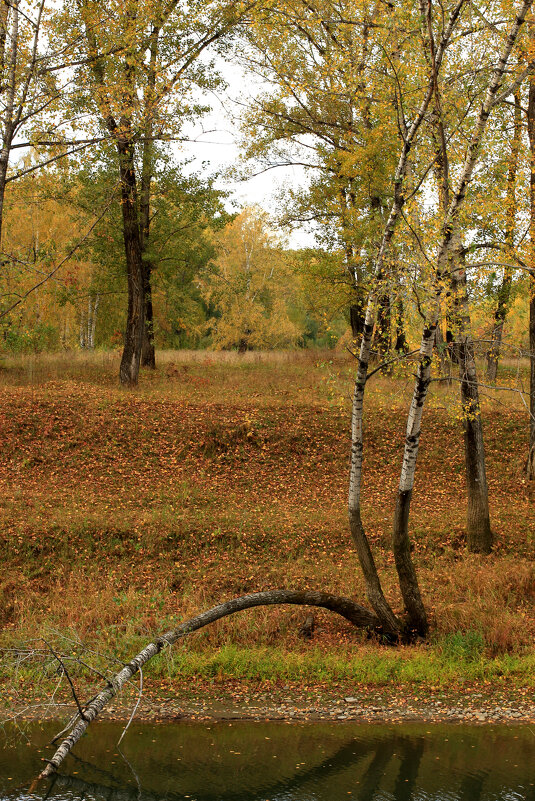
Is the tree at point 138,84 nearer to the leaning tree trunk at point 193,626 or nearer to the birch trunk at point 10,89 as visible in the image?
the birch trunk at point 10,89

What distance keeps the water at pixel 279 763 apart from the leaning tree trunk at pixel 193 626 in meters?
0.43

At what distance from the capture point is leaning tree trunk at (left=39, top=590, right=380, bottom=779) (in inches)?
219

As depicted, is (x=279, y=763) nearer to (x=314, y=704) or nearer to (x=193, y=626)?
(x=314, y=704)

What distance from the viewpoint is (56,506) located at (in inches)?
521

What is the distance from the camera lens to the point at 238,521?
43.0 feet

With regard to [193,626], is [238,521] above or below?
below

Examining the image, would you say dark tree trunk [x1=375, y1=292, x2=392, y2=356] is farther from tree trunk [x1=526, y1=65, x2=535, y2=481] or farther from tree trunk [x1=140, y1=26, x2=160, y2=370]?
tree trunk [x1=140, y1=26, x2=160, y2=370]

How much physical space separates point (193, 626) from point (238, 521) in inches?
217

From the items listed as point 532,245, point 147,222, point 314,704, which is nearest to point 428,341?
point 314,704

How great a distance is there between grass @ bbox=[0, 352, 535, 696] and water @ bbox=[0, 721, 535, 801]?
111cm

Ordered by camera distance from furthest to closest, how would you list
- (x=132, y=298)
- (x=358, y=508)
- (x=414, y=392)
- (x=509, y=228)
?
(x=132, y=298), (x=509, y=228), (x=358, y=508), (x=414, y=392)

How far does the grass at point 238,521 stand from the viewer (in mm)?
9062

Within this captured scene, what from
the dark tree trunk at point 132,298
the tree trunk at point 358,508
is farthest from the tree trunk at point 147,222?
the tree trunk at point 358,508

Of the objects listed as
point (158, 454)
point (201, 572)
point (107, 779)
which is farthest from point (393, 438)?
point (107, 779)
